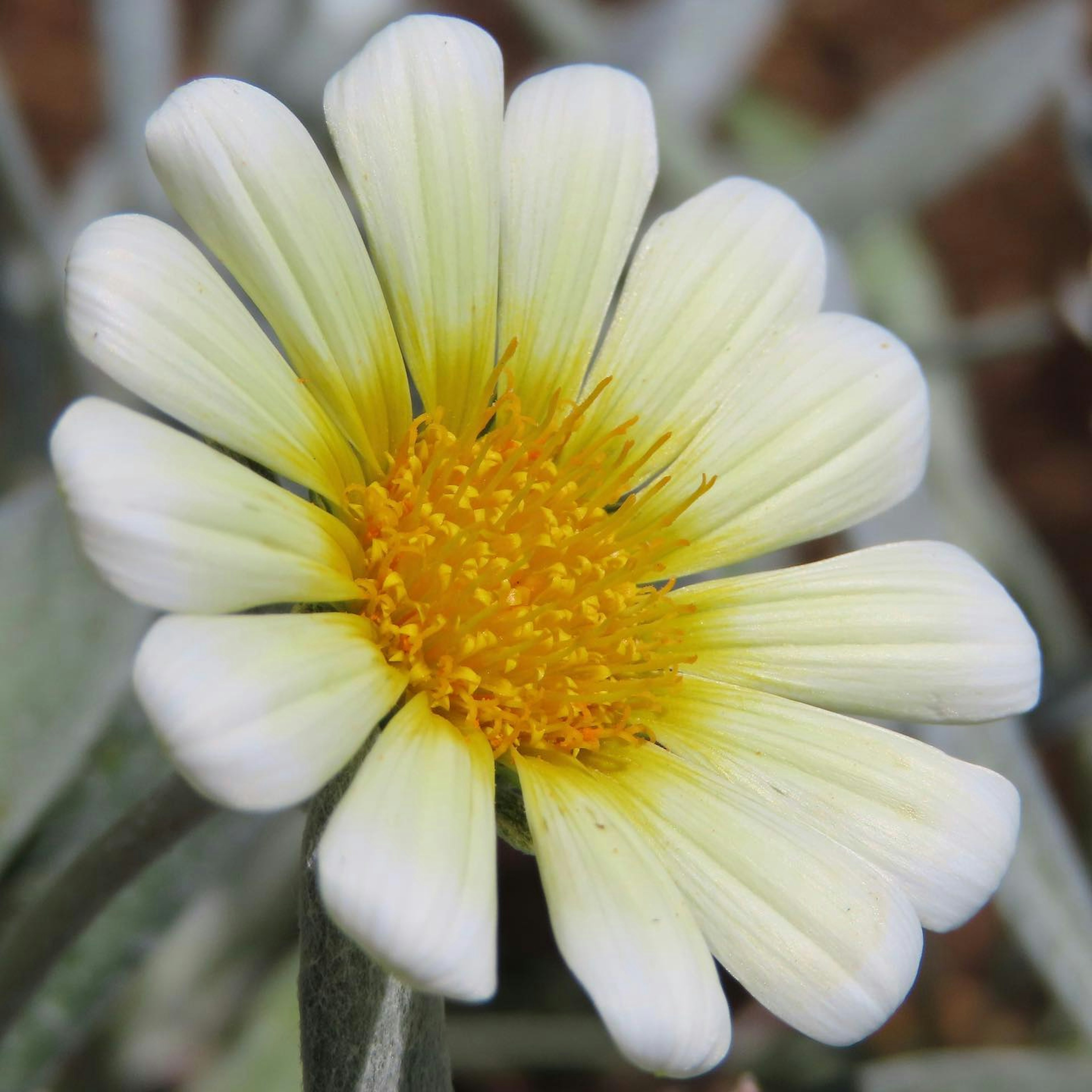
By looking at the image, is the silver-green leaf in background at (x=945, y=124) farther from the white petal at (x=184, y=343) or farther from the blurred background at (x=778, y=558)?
the white petal at (x=184, y=343)

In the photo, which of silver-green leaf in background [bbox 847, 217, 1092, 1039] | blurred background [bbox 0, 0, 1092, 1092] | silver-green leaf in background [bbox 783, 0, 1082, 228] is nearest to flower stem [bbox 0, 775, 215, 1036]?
blurred background [bbox 0, 0, 1092, 1092]

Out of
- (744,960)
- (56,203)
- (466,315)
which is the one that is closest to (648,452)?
(466,315)

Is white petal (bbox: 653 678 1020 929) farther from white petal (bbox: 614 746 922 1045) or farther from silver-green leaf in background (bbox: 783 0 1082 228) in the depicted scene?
silver-green leaf in background (bbox: 783 0 1082 228)

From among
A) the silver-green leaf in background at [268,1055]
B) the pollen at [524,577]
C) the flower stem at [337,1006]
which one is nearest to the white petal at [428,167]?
the pollen at [524,577]

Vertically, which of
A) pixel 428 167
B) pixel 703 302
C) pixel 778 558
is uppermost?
pixel 428 167

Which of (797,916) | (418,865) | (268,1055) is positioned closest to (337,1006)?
(418,865)

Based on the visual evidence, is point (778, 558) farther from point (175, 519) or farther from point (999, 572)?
point (175, 519)
